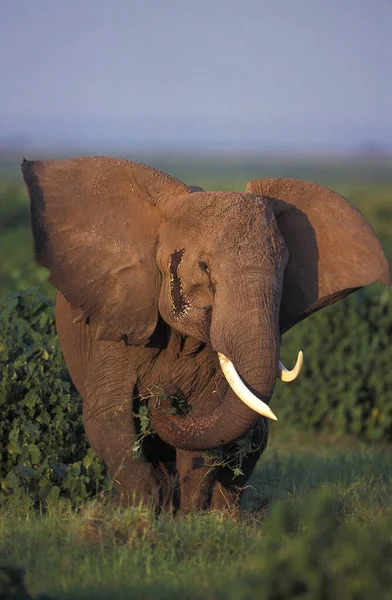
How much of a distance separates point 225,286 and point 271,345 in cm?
41

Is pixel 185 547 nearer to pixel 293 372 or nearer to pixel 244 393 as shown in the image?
pixel 244 393

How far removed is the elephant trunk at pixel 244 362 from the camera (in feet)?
21.2

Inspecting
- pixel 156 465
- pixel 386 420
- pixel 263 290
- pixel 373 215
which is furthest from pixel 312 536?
pixel 373 215

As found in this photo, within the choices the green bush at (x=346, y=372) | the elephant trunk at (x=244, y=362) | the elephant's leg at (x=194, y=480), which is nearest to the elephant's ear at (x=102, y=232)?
the elephant trunk at (x=244, y=362)

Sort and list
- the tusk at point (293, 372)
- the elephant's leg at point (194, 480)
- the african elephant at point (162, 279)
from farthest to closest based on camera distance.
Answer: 1. the elephant's leg at point (194, 480)
2. the african elephant at point (162, 279)
3. the tusk at point (293, 372)

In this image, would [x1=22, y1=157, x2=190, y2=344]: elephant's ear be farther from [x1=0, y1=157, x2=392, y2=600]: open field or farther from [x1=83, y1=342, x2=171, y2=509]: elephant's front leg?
[x1=0, y1=157, x2=392, y2=600]: open field

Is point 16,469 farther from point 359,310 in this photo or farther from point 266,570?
point 359,310

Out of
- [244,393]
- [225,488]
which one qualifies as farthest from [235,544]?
[225,488]

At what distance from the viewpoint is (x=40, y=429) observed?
322 inches

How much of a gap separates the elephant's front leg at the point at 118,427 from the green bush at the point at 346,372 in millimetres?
5410

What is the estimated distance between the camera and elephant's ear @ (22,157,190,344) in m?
7.28

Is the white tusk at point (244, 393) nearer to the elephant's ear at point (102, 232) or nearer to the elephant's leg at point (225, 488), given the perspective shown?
the elephant's ear at point (102, 232)

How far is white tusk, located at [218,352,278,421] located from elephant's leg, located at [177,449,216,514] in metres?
1.13

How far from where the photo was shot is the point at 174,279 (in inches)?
274
